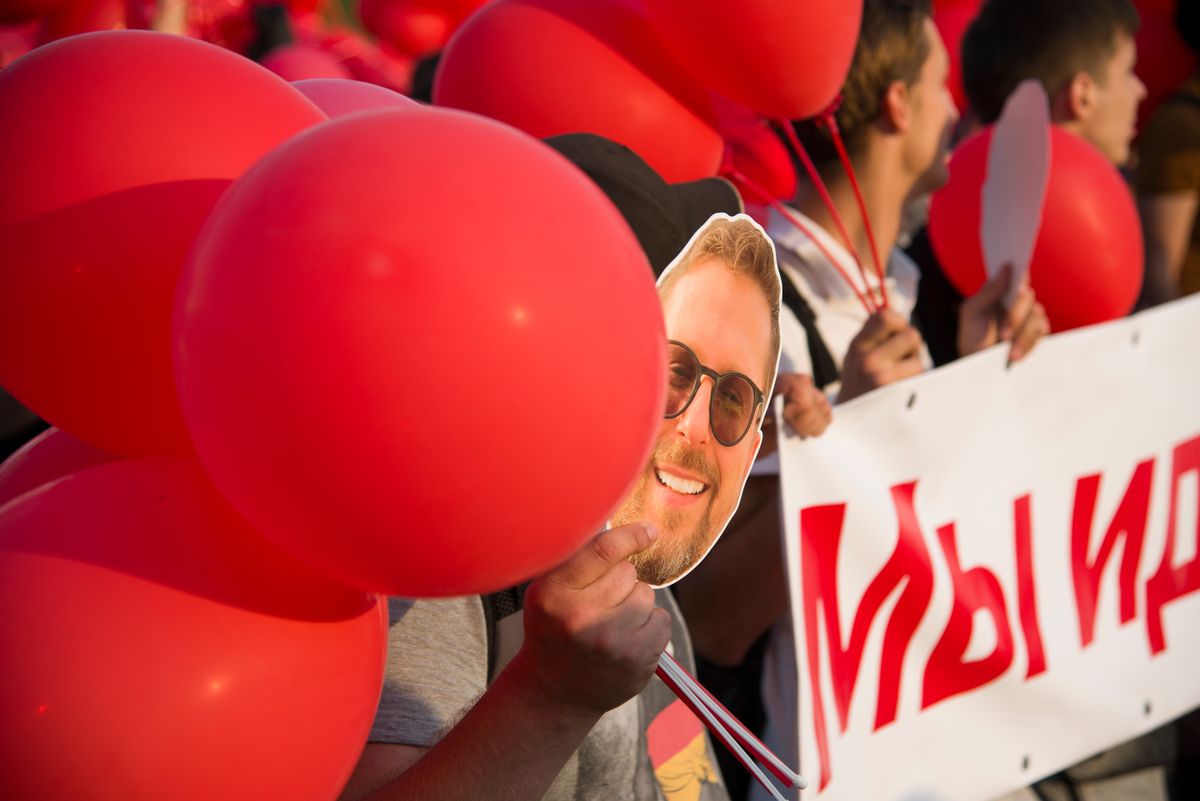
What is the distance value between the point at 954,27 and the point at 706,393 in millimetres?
Result: 3289

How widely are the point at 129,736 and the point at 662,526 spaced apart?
0.50 meters

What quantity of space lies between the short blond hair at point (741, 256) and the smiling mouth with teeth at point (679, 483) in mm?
139

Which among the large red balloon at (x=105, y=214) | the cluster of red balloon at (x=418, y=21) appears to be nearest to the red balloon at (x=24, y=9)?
the large red balloon at (x=105, y=214)

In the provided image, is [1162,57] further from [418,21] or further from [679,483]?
[679,483]

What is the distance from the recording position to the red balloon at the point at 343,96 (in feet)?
3.68

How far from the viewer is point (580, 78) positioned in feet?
4.46

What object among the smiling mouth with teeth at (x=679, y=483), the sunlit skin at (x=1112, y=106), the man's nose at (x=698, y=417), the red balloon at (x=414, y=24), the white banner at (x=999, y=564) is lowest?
the white banner at (x=999, y=564)

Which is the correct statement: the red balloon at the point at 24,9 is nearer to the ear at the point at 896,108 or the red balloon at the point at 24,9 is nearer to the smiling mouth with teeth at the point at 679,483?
the ear at the point at 896,108

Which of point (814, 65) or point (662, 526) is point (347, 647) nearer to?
point (662, 526)

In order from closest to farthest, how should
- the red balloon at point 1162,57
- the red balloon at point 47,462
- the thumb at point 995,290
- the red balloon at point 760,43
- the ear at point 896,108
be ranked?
1. the red balloon at point 47,462
2. the red balloon at point 760,43
3. the thumb at point 995,290
4. the ear at point 896,108
5. the red balloon at point 1162,57

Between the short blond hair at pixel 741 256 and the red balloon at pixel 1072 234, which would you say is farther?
the red balloon at pixel 1072 234

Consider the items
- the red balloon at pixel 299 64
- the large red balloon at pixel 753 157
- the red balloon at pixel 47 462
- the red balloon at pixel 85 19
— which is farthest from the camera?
the red balloon at pixel 299 64

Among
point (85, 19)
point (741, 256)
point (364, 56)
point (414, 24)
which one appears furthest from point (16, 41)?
point (741, 256)

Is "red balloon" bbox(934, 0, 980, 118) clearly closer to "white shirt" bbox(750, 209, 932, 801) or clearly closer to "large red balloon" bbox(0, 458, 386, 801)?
"white shirt" bbox(750, 209, 932, 801)
